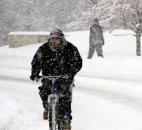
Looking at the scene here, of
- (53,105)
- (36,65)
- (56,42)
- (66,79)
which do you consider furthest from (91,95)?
(56,42)

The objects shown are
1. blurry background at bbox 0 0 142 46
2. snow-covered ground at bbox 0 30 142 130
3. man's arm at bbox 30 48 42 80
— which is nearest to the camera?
man's arm at bbox 30 48 42 80

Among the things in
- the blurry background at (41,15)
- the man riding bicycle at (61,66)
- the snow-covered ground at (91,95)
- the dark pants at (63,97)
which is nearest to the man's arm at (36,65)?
the man riding bicycle at (61,66)

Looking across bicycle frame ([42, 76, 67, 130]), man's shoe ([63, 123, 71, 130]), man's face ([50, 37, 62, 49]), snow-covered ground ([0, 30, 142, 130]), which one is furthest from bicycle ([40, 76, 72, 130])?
snow-covered ground ([0, 30, 142, 130])

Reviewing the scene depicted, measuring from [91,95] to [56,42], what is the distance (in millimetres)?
6664

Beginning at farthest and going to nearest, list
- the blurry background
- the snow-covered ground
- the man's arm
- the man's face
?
the blurry background, the snow-covered ground, the man's arm, the man's face

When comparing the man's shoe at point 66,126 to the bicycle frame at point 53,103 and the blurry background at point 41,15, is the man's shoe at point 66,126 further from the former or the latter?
the blurry background at point 41,15

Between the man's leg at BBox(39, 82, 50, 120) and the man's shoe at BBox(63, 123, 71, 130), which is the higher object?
the man's leg at BBox(39, 82, 50, 120)

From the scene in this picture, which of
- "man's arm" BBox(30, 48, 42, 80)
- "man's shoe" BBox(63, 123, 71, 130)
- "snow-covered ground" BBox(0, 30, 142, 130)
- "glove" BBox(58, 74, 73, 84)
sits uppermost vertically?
"man's arm" BBox(30, 48, 42, 80)

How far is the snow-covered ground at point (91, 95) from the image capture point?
962 cm

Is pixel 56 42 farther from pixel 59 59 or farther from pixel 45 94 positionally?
pixel 45 94

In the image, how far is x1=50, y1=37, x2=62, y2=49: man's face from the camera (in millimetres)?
7258

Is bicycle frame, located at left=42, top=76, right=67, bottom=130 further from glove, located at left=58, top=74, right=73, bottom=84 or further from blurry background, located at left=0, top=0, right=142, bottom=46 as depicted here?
blurry background, located at left=0, top=0, right=142, bottom=46

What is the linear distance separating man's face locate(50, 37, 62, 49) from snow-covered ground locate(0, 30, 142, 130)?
220 centimetres

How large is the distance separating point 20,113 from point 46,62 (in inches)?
122
